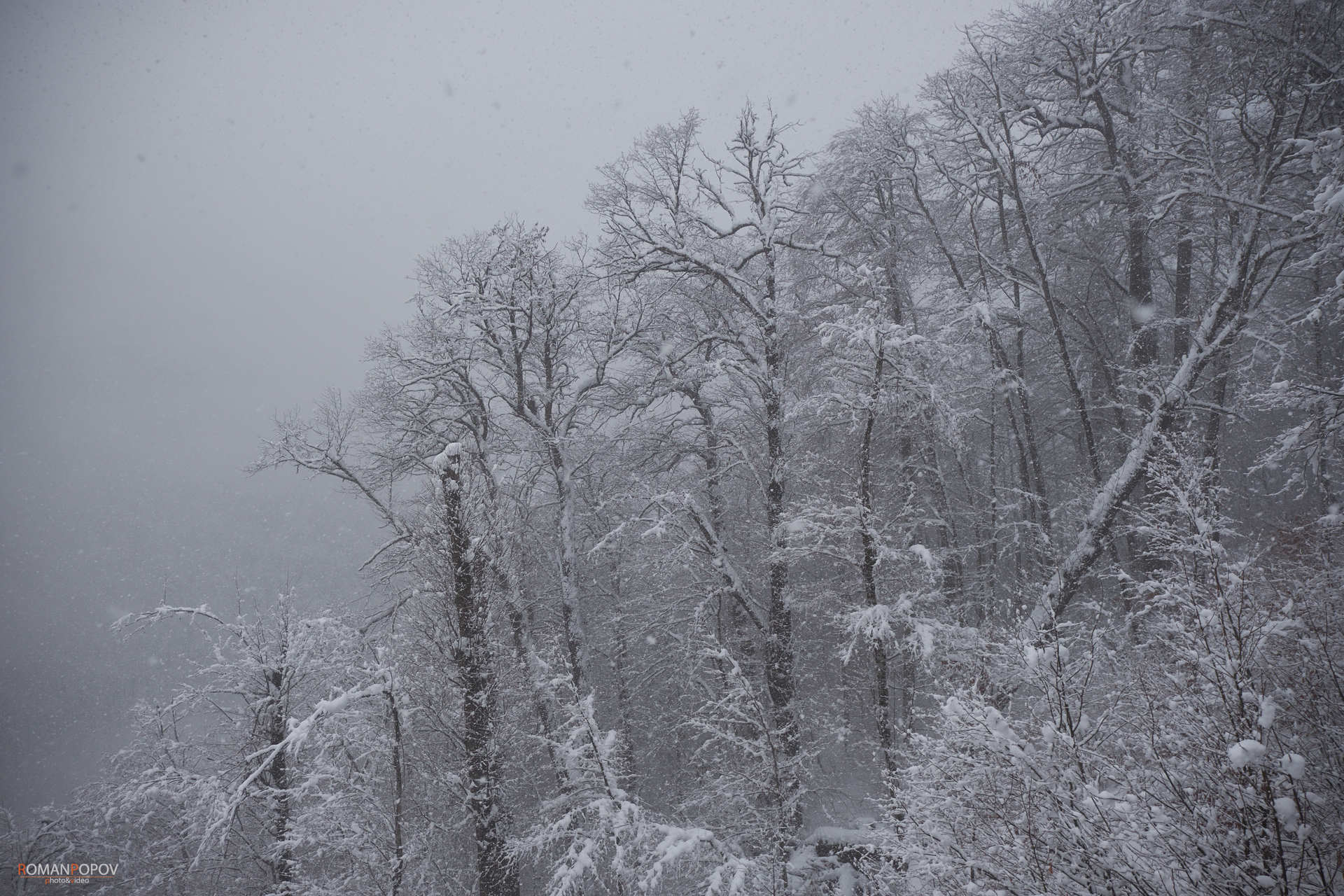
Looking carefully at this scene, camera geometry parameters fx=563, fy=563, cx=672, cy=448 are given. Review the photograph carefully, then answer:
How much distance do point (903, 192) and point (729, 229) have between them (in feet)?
13.5

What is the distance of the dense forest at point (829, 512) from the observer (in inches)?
200

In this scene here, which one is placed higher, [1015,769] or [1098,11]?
[1098,11]

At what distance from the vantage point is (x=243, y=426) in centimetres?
17212

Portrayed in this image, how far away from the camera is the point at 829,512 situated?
7684 millimetres

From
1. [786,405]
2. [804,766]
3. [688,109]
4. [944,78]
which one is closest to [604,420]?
[786,405]

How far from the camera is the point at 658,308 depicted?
11219 millimetres

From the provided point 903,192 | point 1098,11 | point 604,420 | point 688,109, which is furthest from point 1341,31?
point 604,420

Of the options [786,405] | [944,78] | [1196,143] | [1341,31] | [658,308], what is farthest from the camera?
[658,308]

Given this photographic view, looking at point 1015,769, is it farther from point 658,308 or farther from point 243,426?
point 243,426

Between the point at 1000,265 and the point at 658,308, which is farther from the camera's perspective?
the point at 658,308

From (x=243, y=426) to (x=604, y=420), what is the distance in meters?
206

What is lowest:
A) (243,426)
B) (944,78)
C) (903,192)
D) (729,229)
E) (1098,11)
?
(729,229)

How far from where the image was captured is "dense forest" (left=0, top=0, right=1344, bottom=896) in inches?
200

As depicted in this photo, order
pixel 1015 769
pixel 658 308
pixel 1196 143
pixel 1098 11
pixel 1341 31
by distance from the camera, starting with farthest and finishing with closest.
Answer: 1. pixel 658 308
2. pixel 1098 11
3. pixel 1196 143
4. pixel 1341 31
5. pixel 1015 769
